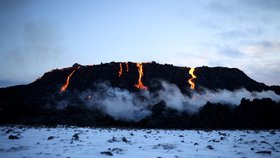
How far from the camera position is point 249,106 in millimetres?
56062

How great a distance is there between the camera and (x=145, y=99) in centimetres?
6881

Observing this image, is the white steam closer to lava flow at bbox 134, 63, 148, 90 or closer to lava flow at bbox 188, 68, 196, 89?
lava flow at bbox 134, 63, 148, 90

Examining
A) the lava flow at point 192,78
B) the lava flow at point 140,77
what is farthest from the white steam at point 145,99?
the lava flow at point 192,78

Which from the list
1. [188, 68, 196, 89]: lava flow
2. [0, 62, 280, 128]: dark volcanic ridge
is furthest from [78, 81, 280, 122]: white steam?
[188, 68, 196, 89]: lava flow

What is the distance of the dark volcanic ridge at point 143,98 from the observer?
5416cm

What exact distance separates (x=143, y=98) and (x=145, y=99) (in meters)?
0.58

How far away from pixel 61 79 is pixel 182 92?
3593 centimetres

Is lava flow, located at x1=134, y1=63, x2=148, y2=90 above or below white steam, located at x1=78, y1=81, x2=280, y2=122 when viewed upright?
above

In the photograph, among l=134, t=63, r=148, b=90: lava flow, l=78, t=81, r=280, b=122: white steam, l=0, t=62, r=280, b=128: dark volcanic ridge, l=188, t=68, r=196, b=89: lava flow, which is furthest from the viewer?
l=188, t=68, r=196, b=89: lava flow

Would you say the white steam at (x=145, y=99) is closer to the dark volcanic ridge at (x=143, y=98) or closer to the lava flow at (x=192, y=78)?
the dark volcanic ridge at (x=143, y=98)

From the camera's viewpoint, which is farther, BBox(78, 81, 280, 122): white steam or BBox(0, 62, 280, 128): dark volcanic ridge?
BBox(78, 81, 280, 122): white steam

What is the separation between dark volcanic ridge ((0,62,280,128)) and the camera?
178 feet

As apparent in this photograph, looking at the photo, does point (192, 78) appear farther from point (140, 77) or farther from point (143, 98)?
point (143, 98)

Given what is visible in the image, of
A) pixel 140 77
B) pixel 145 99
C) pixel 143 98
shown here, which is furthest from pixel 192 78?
pixel 143 98
